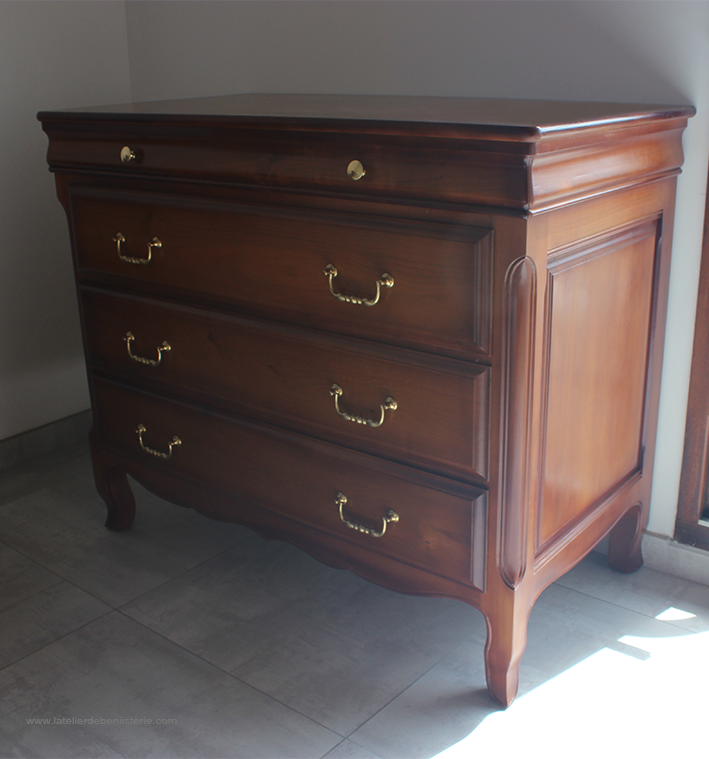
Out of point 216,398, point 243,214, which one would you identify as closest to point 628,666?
point 216,398

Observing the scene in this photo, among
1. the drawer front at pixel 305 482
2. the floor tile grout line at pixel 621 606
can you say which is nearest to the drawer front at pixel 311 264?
the drawer front at pixel 305 482

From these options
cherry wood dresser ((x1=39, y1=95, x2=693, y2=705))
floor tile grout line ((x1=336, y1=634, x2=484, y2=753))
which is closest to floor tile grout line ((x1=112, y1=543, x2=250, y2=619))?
cherry wood dresser ((x1=39, y1=95, x2=693, y2=705))

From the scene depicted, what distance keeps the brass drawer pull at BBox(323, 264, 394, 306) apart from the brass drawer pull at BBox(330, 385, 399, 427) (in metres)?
0.17

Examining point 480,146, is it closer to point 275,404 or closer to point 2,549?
point 275,404

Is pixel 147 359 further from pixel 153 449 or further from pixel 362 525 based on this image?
pixel 362 525

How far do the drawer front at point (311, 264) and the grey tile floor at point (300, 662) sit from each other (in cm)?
66

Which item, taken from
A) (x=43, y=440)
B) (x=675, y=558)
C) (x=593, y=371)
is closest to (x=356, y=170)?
(x=593, y=371)

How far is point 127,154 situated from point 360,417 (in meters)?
0.71

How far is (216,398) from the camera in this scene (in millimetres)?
1675

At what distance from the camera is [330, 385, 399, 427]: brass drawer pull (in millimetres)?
1379

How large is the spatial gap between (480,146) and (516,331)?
27 centimetres

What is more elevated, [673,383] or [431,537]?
[673,383]

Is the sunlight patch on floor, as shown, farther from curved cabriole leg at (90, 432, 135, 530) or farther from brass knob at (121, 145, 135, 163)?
brass knob at (121, 145, 135, 163)

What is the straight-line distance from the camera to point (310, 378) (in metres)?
1.49
